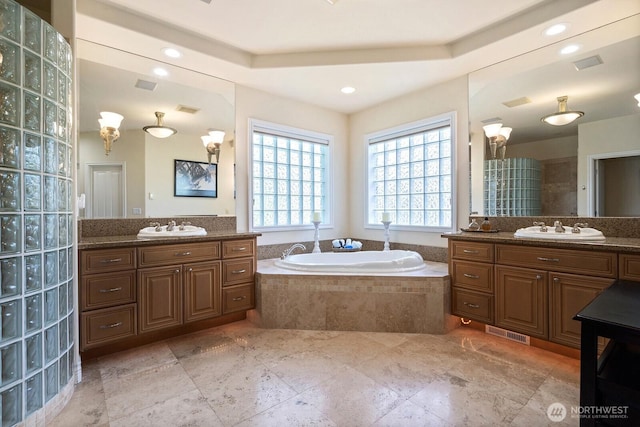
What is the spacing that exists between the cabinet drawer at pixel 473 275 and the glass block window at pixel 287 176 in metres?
1.92

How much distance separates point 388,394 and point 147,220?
8.22ft

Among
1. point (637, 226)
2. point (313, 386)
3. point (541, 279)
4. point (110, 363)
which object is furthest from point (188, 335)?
point (637, 226)

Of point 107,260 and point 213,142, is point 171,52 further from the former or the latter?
point 107,260

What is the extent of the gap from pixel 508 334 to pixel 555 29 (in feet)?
8.08

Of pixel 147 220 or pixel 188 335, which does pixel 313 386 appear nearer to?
pixel 188 335

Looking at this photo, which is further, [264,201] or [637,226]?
[264,201]

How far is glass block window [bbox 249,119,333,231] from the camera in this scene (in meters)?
3.62

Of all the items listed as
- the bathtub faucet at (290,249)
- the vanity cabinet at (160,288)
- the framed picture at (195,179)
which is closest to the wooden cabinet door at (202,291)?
the vanity cabinet at (160,288)

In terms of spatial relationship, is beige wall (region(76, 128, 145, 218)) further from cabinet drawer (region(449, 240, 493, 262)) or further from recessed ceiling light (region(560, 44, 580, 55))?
recessed ceiling light (region(560, 44, 580, 55))

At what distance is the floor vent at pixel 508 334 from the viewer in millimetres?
2469

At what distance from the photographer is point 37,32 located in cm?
157

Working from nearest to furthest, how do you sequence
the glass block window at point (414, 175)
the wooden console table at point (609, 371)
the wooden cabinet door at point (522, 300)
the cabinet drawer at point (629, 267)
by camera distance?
the wooden console table at point (609, 371) < the cabinet drawer at point (629, 267) < the wooden cabinet door at point (522, 300) < the glass block window at point (414, 175)

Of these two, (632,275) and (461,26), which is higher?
(461,26)

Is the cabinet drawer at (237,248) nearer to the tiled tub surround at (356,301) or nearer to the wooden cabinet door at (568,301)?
the tiled tub surround at (356,301)
